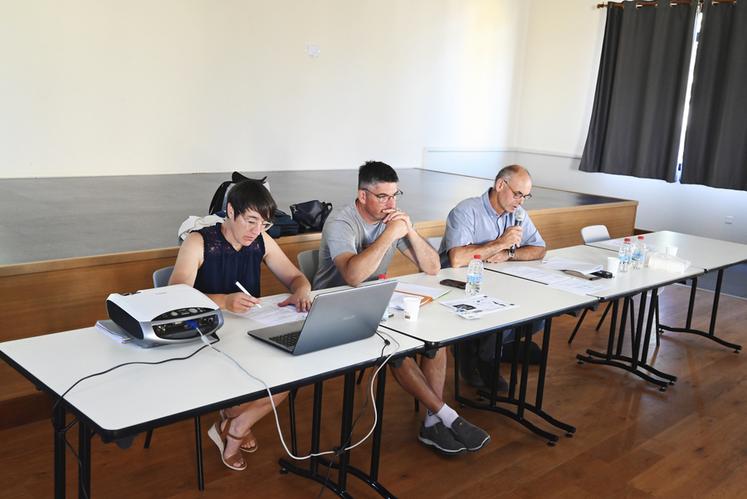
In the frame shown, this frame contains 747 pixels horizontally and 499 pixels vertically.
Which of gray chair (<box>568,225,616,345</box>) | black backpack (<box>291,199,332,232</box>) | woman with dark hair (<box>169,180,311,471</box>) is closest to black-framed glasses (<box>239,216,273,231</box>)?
woman with dark hair (<box>169,180,311,471</box>)

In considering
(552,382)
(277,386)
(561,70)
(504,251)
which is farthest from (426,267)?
(561,70)

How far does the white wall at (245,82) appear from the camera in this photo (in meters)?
5.54

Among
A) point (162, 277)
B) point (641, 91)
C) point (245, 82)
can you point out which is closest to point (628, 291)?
point (162, 277)

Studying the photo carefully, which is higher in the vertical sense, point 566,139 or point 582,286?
point 566,139

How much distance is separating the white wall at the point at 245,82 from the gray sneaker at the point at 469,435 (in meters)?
4.44

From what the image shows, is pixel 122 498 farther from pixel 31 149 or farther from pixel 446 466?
pixel 31 149

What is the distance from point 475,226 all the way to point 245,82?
4022 mm

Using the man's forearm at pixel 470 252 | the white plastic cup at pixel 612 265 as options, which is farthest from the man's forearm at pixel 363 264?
the white plastic cup at pixel 612 265

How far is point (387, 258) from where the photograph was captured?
3055 millimetres

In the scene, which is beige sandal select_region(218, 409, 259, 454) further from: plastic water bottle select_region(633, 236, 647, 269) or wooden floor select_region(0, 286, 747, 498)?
plastic water bottle select_region(633, 236, 647, 269)

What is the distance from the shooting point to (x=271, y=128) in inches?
277

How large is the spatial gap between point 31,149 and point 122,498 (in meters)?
4.12

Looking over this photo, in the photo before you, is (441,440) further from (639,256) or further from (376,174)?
(639,256)

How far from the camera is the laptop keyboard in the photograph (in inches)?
77.6
